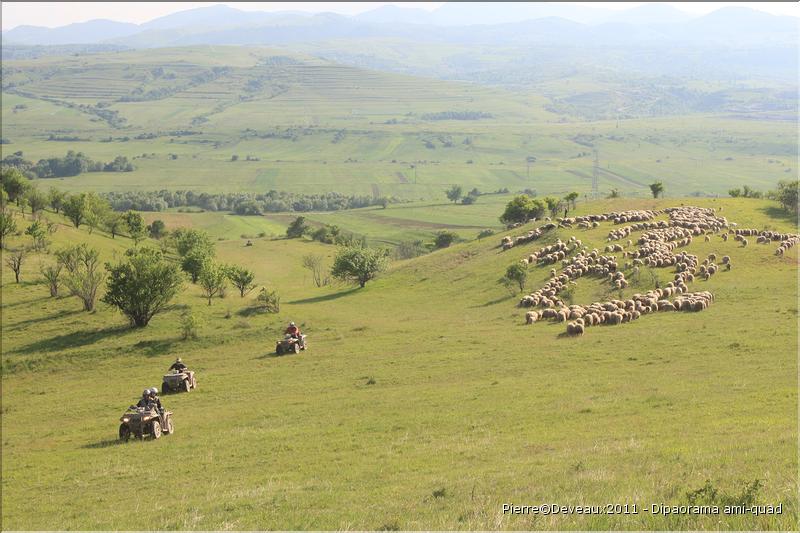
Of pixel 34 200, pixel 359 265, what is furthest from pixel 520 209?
pixel 34 200

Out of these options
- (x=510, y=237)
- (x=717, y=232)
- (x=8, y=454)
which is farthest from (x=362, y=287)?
(x=8, y=454)

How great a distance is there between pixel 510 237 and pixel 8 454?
2881 inches

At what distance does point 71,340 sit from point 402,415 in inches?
1332

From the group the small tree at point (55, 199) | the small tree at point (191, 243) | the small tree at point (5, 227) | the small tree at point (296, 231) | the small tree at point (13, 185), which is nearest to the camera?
the small tree at point (5, 227)

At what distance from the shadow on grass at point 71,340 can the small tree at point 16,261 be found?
17794mm

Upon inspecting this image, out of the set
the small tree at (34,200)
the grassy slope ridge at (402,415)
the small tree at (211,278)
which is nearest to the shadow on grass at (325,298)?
the small tree at (211,278)

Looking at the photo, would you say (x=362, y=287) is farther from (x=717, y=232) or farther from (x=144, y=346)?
(x=717, y=232)

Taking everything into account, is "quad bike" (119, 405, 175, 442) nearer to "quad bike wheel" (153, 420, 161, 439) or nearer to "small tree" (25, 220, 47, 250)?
"quad bike wheel" (153, 420, 161, 439)

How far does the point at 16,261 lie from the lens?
231 ft

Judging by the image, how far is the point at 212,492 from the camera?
22359 mm

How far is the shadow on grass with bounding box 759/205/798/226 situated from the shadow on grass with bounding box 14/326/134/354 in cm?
8381

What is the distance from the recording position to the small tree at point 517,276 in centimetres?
7056

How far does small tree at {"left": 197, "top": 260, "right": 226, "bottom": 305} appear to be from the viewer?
225ft

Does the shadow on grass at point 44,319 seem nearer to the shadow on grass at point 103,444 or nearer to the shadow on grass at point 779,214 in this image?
the shadow on grass at point 103,444
